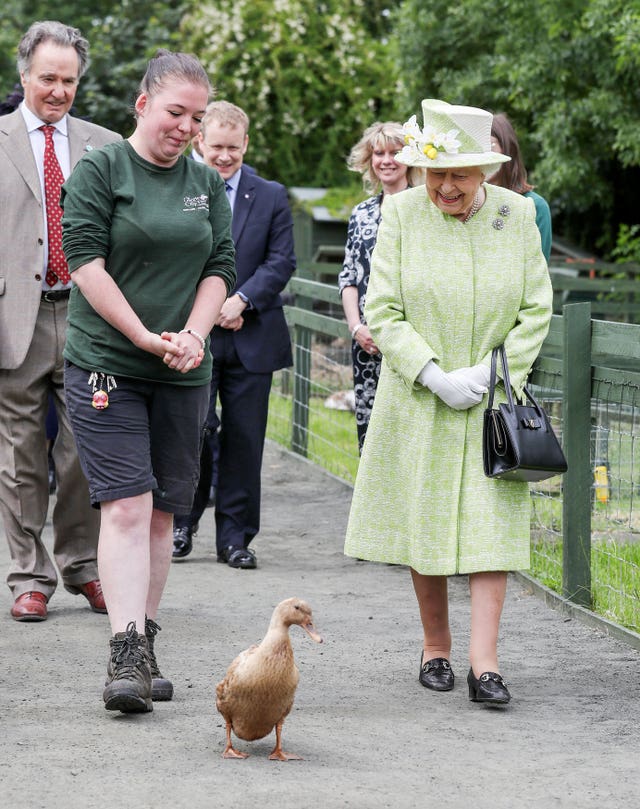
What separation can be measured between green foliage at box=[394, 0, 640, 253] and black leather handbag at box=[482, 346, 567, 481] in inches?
397

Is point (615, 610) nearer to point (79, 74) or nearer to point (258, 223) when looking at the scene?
point (258, 223)

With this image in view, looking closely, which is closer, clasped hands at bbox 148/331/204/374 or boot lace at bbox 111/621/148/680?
boot lace at bbox 111/621/148/680

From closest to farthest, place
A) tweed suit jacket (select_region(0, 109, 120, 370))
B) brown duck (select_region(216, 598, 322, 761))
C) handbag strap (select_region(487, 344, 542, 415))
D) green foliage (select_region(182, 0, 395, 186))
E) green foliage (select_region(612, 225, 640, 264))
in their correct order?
1. brown duck (select_region(216, 598, 322, 761))
2. handbag strap (select_region(487, 344, 542, 415))
3. tweed suit jacket (select_region(0, 109, 120, 370))
4. green foliage (select_region(612, 225, 640, 264))
5. green foliage (select_region(182, 0, 395, 186))

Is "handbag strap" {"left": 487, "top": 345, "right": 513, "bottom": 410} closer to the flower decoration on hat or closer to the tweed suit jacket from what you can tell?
the flower decoration on hat

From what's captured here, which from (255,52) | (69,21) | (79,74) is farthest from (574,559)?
(69,21)

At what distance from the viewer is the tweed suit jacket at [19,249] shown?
6.13 meters

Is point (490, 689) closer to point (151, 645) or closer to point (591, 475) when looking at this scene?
point (151, 645)

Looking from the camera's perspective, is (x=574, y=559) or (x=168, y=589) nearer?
(x=574, y=559)

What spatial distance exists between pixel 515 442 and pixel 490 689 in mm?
848

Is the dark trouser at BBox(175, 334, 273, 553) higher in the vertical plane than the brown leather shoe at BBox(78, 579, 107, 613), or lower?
higher

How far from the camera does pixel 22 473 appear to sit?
636 centimetres

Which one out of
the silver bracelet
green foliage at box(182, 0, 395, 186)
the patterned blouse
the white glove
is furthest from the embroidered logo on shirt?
green foliage at box(182, 0, 395, 186)

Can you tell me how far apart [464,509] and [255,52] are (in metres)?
24.1

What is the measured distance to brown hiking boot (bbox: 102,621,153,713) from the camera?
4754mm
